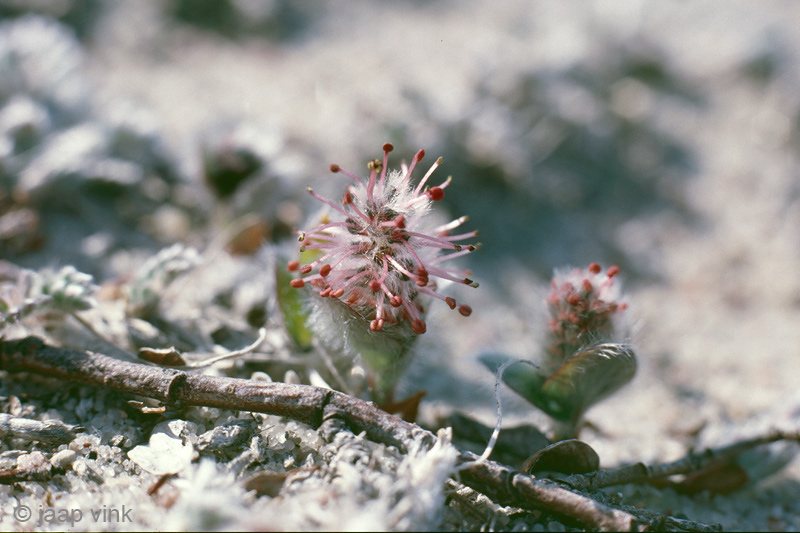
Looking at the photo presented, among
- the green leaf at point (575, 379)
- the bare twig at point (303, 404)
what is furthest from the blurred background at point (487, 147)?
the bare twig at point (303, 404)

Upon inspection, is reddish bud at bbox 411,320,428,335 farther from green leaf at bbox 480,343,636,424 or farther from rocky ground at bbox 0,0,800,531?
green leaf at bbox 480,343,636,424

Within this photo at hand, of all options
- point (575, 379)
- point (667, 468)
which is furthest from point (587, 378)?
point (667, 468)

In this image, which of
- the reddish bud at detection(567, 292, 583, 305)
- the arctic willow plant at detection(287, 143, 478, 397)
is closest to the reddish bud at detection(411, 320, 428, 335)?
the arctic willow plant at detection(287, 143, 478, 397)

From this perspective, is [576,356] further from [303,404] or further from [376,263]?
[303,404]

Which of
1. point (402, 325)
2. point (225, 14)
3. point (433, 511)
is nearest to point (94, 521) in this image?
point (433, 511)

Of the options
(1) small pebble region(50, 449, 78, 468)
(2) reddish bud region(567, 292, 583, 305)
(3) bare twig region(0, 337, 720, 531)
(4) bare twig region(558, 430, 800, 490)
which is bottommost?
(1) small pebble region(50, 449, 78, 468)

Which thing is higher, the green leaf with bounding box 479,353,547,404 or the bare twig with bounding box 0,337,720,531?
the green leaf with bounding box 479,353,547,404

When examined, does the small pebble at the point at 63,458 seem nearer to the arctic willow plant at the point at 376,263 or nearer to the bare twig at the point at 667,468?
the arctic willow plant at the point at 376,263
